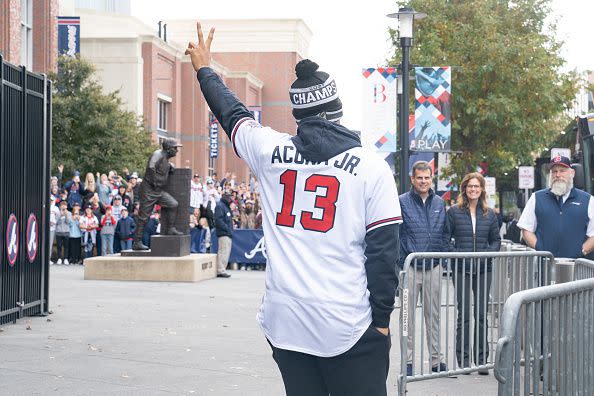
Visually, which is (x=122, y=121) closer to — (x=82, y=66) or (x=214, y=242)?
(x=82, y=66)

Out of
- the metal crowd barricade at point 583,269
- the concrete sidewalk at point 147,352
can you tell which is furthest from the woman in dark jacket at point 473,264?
the metal crowd barricade at point 583,269

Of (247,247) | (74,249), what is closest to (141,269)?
(247,247)

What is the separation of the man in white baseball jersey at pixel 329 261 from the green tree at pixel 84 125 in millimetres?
36853

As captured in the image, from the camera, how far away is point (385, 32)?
43312 mm

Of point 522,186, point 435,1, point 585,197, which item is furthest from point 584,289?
point 435,1

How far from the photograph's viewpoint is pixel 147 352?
35.2 feet

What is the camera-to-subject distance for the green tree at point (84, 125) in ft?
134

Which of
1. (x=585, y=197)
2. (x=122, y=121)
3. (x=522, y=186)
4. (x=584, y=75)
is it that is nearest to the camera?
(x=585, y=197)

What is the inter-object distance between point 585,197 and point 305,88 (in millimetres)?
6050

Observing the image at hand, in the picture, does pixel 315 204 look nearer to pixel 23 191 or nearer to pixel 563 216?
pixel 563 216

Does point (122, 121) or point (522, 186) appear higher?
point (122, 121)

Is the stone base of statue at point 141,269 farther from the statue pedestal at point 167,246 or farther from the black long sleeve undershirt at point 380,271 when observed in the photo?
the black long sleeve undershirt at point 380,271

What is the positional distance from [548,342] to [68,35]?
40036 millimetres

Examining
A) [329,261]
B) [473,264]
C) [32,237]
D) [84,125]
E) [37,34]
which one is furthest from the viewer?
[84,125]
